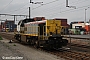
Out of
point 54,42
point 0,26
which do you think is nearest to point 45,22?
point 54,42

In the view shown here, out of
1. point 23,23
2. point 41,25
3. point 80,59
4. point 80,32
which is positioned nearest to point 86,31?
point 80,32

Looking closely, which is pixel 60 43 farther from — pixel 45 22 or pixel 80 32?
pixel 80 32

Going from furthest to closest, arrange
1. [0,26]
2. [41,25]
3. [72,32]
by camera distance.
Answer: [0,26] → [72,32] → [41,25]

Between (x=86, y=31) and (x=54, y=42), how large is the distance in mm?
60897

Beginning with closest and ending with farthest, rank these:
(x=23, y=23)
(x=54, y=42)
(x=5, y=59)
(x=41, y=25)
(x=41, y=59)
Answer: (x=5, y=59) < (x=41, y=59) < (x=54, y=42) < (x=41, y=25) < (x=23, y=23)

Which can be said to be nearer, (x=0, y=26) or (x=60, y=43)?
(x=60, y=43)

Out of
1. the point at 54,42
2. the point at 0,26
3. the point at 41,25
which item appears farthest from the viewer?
the point at 0,26

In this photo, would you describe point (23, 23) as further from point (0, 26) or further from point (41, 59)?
point (0, 26)

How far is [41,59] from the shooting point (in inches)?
518

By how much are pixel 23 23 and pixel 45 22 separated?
382 inches

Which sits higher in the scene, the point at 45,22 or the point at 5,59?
the point at 45,22

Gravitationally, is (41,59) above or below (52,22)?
below

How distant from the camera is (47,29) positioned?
19.1m

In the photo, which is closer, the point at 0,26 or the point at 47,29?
the point at 47,29
